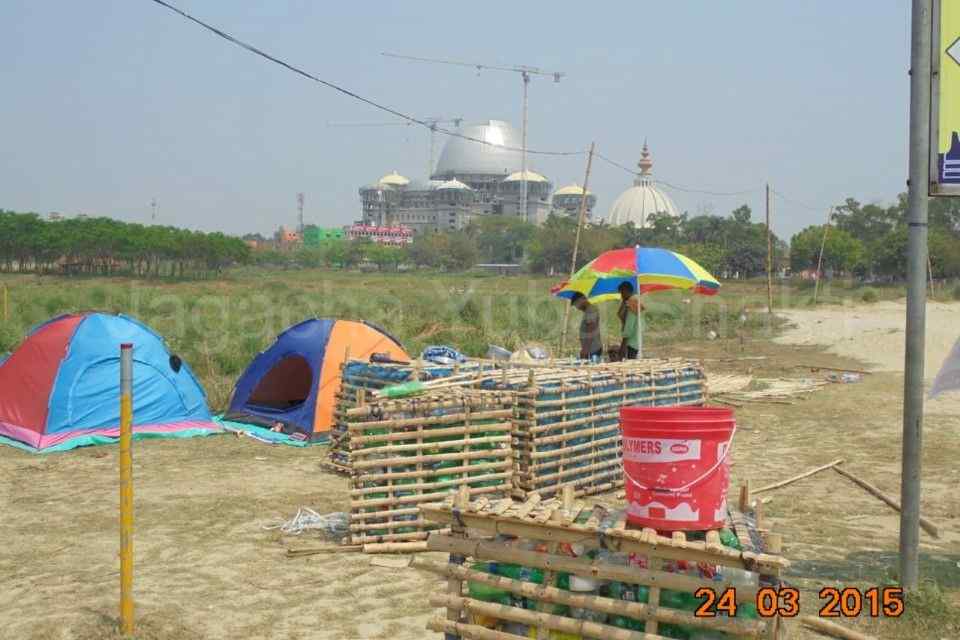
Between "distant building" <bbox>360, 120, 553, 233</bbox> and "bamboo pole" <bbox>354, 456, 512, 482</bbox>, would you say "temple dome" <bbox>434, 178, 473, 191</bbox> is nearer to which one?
"distant building" <bbox>360, 120, 553, 233</bbox>

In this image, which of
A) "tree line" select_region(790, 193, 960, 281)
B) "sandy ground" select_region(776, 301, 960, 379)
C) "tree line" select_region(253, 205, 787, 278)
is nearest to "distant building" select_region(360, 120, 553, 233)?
"tree line" select_region(253, 205, 787, 278)

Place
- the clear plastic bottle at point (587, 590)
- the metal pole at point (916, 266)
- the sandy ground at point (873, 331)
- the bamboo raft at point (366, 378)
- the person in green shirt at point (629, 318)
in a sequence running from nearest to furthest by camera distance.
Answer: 1. the clear plastic bottle at point (587, 590)
2. the metal pole at point (916, 266)
3. the bamboo raft at point (366, 378)
4. the person in green shirt at point (629, 318)
5. the sandy ground at point (873, 331)

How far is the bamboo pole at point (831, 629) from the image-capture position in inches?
189

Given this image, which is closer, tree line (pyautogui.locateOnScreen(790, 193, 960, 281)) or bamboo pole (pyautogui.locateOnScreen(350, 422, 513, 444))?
bamboo pole (pyautogui.locateOnScreen(350, 422, 513, 444))

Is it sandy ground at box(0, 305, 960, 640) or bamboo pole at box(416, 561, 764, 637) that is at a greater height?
bamboo pole at box(416, 561, 764, 637)

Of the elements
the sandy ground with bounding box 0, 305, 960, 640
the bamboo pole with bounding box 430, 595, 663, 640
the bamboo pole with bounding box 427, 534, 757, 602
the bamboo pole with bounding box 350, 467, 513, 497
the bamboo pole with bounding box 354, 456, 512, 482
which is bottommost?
the sandy ground with bounding box 0, 305, 960, 640

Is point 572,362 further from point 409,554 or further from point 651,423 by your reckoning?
point 651,423

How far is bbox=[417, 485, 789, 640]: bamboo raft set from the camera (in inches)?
141

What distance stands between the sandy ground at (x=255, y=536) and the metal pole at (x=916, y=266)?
2.18 feet

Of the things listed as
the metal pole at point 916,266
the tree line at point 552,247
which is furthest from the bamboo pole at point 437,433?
the tree line at point 552,247

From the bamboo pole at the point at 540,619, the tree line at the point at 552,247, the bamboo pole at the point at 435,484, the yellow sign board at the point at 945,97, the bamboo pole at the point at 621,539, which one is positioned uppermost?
the tree line at the point at 552,247

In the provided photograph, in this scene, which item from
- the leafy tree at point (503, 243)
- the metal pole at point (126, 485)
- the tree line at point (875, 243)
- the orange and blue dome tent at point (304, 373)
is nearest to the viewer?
the metal pole at point (126, 485)

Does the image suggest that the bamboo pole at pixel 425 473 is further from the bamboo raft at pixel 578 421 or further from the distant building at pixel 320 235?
the distant building at pixel 320 235

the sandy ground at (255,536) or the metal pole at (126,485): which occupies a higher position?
the metal pole at (126,485)
